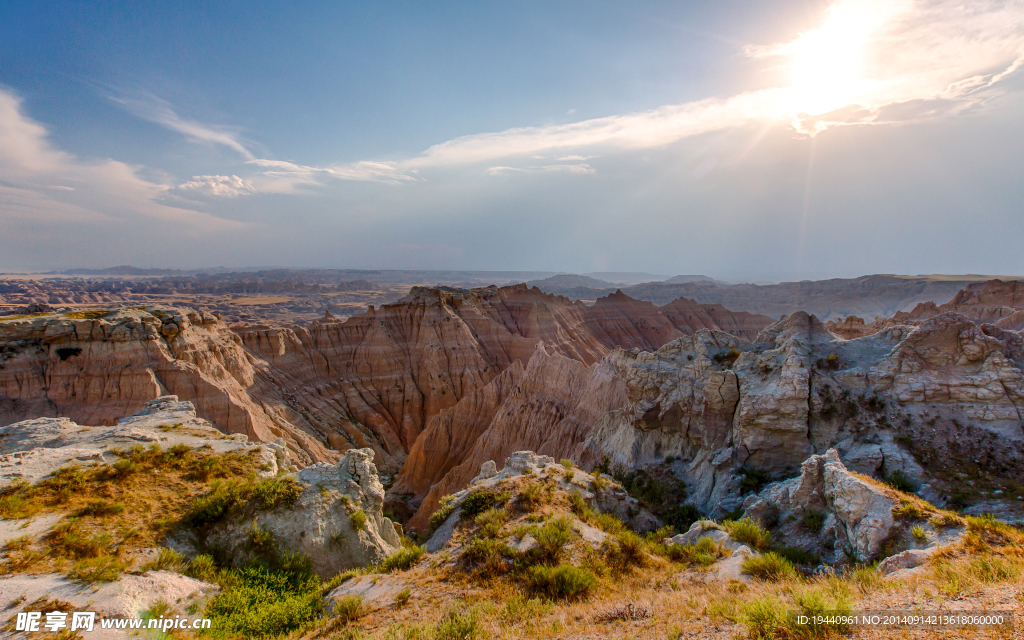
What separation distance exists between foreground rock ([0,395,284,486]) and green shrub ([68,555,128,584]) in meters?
4.42

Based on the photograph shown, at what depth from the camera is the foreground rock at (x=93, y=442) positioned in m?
11.0

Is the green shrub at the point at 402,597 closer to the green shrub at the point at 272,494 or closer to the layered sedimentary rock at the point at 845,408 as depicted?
the green shrub at the point at 272,494

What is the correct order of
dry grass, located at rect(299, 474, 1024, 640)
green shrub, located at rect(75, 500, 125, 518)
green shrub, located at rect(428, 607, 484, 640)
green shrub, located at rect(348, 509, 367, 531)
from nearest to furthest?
dry grass, located at rect(299, 474, 1024, 640) → green shrub, located at rect(428, 607, 484, 640) → green shrub, located at rect(75, 500, 125, 518) → green shrub, located at rect(348, 509, 367, 531)

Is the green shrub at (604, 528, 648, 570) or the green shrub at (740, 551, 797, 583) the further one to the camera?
the green shrub at (604, 528, 648, 570)

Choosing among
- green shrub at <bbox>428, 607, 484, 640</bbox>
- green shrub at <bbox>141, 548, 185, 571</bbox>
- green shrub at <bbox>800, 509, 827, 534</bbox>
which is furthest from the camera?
green shrub at <bbox>800, 509, 827, 534</bbox>

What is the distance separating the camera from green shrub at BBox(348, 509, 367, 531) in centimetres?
1148

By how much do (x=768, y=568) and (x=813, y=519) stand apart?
3505mm

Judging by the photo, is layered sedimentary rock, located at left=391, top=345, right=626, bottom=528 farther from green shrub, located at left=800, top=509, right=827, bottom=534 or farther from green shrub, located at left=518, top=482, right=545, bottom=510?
green shrub, located at left=800, top=509, right=827, bottom=534

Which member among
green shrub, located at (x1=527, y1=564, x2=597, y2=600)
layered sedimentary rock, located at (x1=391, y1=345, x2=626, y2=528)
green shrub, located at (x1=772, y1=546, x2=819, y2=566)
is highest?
green shrub, located at (x1=527, y1=564, x2=597, y2=600)

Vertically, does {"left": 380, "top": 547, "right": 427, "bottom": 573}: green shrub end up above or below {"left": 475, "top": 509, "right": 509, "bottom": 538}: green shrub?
below

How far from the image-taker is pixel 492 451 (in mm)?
32031

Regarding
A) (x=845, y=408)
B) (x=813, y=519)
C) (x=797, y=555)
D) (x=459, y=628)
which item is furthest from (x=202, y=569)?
(x=845, y=408)

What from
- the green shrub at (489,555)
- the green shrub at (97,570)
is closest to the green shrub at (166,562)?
the green shrub at (97,570)

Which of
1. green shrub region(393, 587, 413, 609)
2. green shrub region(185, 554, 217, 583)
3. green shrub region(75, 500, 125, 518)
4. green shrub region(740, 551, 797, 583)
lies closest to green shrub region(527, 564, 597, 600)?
green shrub region(393, 587, 413, 609)
